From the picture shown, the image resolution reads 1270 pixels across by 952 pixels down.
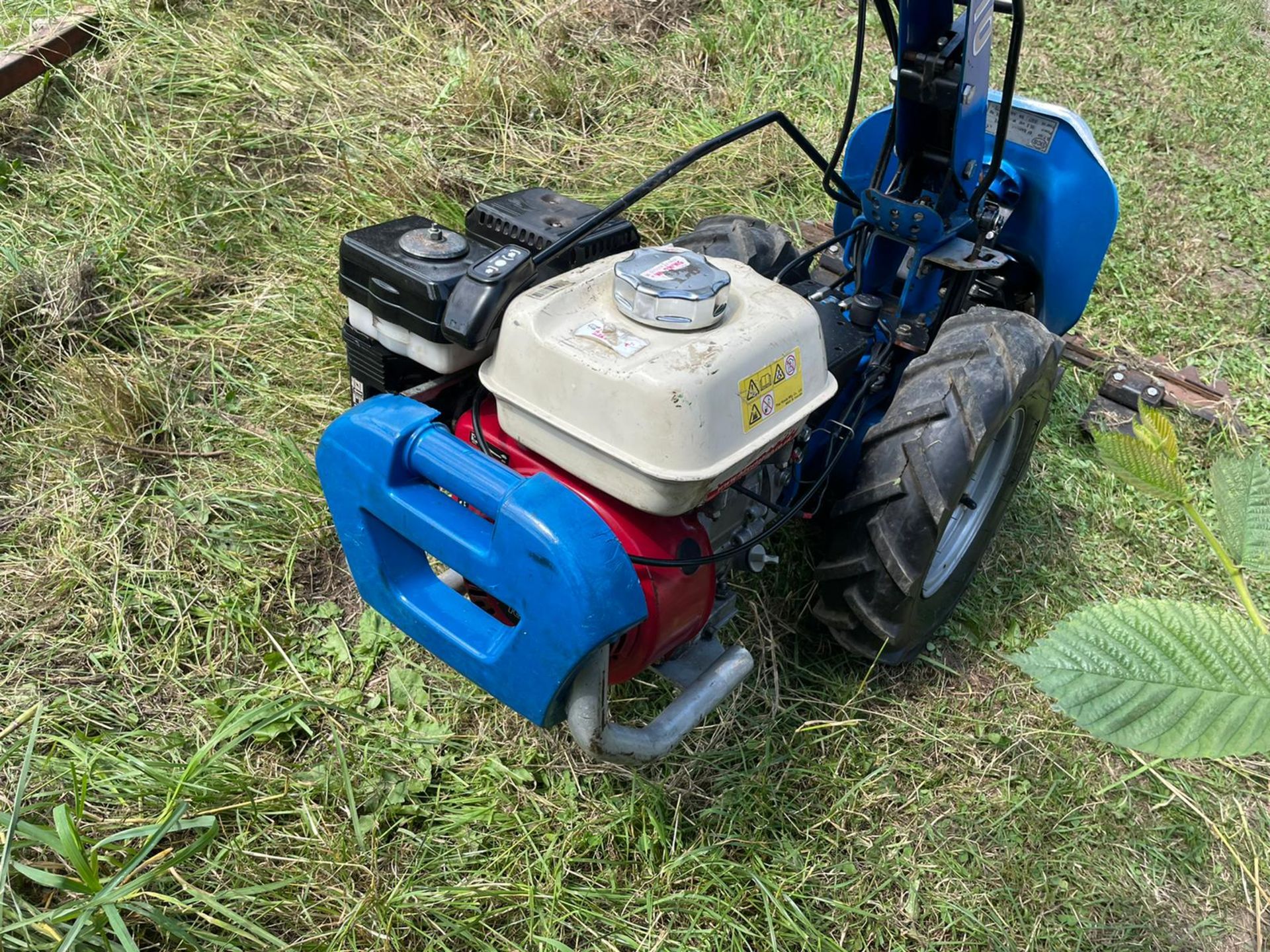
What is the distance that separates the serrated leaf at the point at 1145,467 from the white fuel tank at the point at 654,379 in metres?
0.77

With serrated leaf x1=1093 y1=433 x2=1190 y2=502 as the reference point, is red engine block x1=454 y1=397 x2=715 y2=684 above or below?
below

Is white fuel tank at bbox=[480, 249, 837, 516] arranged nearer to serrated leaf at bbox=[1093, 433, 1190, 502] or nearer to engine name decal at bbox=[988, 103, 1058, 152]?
serrated leaf at bbox=[1093, 433, 1190, 502]

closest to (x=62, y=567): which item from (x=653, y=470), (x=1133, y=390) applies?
(x=653, y=470)

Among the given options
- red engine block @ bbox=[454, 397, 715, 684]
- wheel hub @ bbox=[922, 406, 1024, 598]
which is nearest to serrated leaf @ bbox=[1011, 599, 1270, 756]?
red engine block @ bbox=[454, 397, 715, 684]

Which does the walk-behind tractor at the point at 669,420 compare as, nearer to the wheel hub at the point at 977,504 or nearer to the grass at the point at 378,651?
the wheel hub at the point at 977,504

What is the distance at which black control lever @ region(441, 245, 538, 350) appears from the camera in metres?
1.61

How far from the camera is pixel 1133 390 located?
123 inches

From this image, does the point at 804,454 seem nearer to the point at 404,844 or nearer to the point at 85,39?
the point at 404,844

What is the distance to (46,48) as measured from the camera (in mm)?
3740

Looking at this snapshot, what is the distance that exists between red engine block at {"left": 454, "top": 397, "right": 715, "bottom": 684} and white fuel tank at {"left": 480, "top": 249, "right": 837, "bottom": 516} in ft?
0.25

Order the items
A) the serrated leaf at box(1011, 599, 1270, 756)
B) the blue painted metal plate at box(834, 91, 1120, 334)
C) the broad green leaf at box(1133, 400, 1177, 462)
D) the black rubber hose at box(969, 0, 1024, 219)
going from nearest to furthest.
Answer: the serrated leaf at box(1011, 599, 1270, 756)
the broad green leaf at box(1133, 400, 1177, 462)
the black rubber hose at box(969, 0, 1024, 219)
the blue painted metal plate at box(834, 91, 1120, 334)

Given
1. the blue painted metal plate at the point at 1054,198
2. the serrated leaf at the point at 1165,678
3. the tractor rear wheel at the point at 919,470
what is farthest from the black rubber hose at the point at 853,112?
the serrated leaf at the point at 1165,678

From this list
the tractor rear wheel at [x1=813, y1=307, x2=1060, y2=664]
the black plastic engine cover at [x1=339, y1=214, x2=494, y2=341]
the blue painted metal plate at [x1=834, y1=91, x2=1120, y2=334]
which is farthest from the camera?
the blue painted metal plate at [x1=834, y1=91, x2=1120, y2=334]

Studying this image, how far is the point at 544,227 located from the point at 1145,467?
135cm
